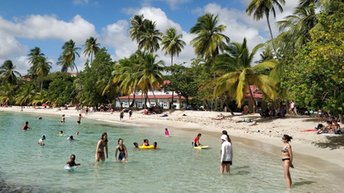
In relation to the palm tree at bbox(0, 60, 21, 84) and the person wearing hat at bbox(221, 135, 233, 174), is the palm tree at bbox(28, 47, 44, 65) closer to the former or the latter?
the palm tree at bbox(0, 60, 21, 84)

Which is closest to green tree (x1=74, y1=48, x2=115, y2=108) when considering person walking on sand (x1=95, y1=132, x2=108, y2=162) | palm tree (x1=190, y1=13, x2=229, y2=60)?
palm tree (x1=190, y1=13, x2=229, y2=60)

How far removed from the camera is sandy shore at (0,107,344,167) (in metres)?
21.6

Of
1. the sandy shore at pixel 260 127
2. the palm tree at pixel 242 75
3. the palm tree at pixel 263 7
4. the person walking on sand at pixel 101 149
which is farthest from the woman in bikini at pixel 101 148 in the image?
the palm tree at pixel 263 7

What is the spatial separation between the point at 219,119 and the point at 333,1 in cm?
2066

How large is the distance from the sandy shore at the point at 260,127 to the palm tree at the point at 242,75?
3045 mm

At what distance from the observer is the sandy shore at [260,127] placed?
21.6 meters

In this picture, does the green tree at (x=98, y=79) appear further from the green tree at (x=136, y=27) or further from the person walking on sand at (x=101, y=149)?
the person walking on sand at (x=101, y=149)

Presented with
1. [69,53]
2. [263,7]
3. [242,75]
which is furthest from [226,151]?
[69,53]

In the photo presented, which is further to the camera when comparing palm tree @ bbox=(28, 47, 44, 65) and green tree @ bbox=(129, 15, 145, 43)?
palm tree @ bbox=(28, 47, 44, 65)

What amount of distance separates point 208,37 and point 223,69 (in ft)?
43.0

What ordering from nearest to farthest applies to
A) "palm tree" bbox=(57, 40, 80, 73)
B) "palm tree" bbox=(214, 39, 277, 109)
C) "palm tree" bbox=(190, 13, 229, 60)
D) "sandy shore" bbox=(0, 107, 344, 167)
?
"sandy shore" bbox=(0, 107, 344, 167)
"palm tree" bbox=(214, 39, 277, 109)
"palm tree" bbox=(190, 13, 229, 60)
"palm tree" bbox=(57, 40, 80, 73)

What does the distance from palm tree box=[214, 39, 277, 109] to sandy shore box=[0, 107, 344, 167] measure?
3045 millimetres

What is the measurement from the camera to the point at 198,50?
174ft

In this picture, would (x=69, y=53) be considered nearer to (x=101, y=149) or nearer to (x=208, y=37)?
(x=208, y=37)
